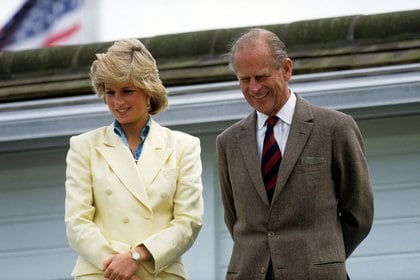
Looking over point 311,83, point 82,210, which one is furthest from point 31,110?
point 82,210

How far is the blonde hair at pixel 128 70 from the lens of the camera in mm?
6562

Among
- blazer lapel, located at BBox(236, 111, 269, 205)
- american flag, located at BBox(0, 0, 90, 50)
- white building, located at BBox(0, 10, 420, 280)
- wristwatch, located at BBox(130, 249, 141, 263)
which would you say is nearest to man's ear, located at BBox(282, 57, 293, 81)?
blazer lapel, located at BBox(236, 111, 269, 205)

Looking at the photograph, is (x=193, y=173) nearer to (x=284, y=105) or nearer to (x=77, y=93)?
(x=284, y=105)

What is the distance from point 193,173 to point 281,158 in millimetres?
491

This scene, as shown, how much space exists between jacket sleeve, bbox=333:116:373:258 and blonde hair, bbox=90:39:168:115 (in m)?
0.77

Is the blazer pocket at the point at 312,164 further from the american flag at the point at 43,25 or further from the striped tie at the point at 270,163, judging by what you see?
the american flag at the point at 43,25

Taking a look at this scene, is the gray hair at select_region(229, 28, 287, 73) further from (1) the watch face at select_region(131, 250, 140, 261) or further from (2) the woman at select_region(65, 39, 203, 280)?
(1) the watch face at select_region(131, 250, 140, 261)

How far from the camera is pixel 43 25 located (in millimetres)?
10250

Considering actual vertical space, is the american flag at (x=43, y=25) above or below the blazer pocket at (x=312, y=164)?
below

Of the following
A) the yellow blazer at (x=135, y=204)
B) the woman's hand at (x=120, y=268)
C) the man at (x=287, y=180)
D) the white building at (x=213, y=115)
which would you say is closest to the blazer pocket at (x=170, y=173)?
the yellow blazer at (x=135, y=204)

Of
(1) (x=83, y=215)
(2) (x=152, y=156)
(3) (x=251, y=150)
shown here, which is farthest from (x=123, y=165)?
(3) (x=251, y=150)

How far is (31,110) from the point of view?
9414 millimetres

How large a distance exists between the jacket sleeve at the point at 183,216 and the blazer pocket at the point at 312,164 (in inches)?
20.9

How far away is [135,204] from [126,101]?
40cm
